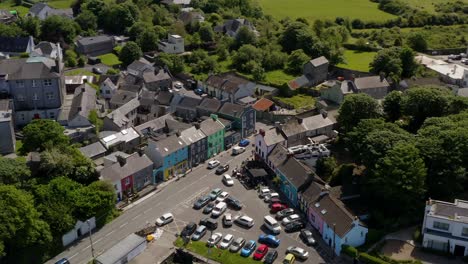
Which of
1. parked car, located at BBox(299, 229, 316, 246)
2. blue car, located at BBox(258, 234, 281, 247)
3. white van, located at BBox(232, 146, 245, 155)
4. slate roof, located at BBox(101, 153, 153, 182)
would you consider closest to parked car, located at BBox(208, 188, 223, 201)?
slate roof, located at BBox(101, 153, 153, 182)

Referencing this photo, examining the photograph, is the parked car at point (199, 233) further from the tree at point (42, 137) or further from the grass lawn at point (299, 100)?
the grass lawn at point (299, 100)

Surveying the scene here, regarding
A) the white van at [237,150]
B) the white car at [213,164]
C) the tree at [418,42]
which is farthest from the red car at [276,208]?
the tree at [418,42]

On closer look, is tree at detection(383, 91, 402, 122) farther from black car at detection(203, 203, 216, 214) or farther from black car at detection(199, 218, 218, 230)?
black car at detection(199, 218, 218, 230)

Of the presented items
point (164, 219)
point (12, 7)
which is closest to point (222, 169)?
point (164, 219)

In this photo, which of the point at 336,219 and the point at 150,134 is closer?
the point at 336,219

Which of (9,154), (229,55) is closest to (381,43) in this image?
(229,55)

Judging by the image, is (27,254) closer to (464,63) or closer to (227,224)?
(227,224)
